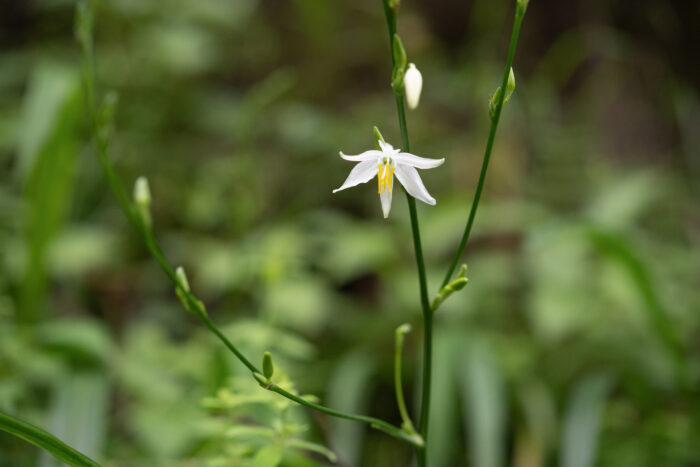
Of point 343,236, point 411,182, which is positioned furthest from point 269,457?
point 343,236

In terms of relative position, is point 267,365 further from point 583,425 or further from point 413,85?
point 583,425

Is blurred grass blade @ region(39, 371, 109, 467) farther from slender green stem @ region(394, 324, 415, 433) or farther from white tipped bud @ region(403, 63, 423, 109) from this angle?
white tipped bud @ region(403, 63, 423, 109)

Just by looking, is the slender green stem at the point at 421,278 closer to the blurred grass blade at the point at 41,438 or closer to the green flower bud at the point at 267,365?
the green flower bud at the point at 267,365

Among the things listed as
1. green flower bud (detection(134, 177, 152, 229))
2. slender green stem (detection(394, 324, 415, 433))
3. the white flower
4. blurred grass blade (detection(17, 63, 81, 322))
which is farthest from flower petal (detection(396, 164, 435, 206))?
blurred grass blade (detection(17, 63, 81, 322))

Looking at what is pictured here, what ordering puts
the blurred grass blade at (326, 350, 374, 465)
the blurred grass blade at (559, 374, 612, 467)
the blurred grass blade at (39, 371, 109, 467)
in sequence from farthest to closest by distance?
1. the blurred grass blade at (326, 350, 374, 465)
2. the blurred grass blade at (559, 374, 612, 467)
3. the blurred grass blade at (39, 371, 109, 467)

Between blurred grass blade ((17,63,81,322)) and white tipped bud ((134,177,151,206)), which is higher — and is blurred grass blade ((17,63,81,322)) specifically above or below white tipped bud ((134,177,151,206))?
above

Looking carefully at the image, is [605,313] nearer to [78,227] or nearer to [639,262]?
[639,262]

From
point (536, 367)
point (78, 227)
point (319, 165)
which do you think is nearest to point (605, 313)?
point (536, 367)
